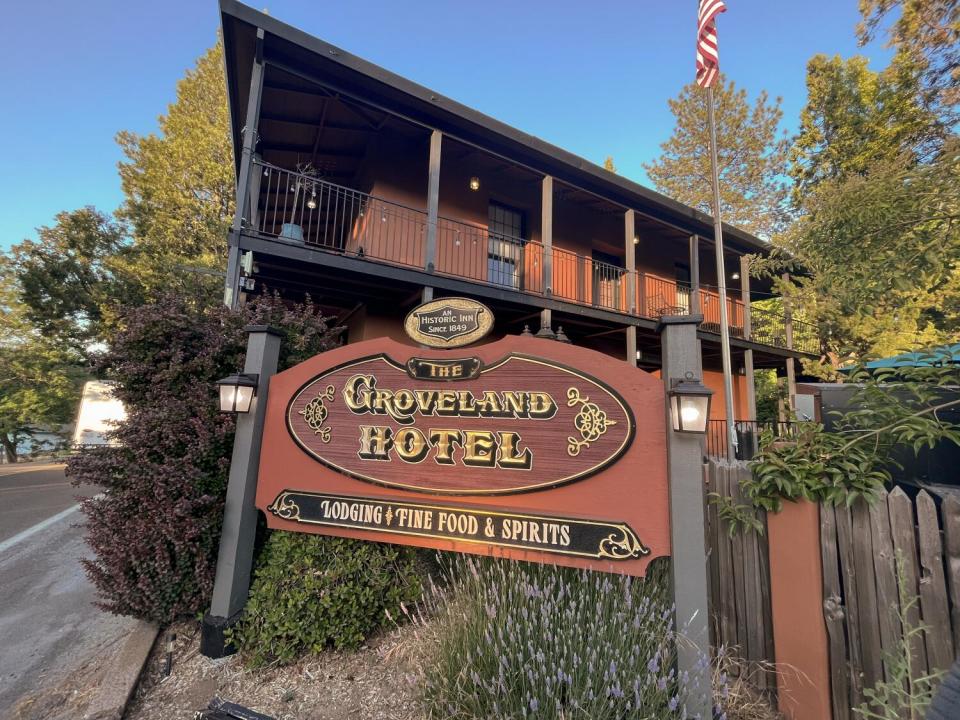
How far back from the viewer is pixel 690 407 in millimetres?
2227

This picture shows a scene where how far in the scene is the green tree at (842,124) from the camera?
506 inches

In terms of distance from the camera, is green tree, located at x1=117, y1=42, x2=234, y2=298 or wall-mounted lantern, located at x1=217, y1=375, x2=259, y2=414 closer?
wall-mounted lantern, located at x1=217, y1=375, x2=259, y2=414

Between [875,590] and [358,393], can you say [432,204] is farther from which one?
[875,590]

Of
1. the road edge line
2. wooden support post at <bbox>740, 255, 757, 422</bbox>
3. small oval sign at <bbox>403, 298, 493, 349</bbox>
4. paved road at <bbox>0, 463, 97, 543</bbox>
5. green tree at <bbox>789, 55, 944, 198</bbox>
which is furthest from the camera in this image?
green tree at <bbox>789, 55, 944, 198</bbox>

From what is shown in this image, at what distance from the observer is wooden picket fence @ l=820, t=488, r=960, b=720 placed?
79.6 inches

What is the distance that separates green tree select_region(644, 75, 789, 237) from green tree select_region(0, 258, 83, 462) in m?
28.0

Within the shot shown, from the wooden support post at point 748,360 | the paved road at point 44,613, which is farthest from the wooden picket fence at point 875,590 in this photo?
the wooden support post at point 748,360

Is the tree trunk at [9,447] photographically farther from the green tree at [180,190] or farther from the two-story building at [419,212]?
the two-story building at [419,212]

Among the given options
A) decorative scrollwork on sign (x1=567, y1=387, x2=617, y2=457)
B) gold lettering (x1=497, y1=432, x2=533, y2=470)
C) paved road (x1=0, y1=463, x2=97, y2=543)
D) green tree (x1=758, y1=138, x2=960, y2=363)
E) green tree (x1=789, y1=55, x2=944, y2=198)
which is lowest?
paved road (x1=0, y1=463, x2=97, y2=543)

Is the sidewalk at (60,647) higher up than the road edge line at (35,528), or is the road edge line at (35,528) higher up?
the sidewalk at (60,647)

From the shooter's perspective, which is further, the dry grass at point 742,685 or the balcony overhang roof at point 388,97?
the balcony overhang roof at point 388,97

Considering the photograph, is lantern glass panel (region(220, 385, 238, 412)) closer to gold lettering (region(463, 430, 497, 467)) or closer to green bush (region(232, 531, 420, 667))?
green bush (region(232, 531, 420, 667))

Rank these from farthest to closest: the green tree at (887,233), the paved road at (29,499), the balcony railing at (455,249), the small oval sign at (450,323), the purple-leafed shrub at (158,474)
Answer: the paved road at (29,499)
the balcony railing at (455,249)
the green tree at (887,233)
the purple-leafed shrub at (158,474)
the small oval sign at (450,323)

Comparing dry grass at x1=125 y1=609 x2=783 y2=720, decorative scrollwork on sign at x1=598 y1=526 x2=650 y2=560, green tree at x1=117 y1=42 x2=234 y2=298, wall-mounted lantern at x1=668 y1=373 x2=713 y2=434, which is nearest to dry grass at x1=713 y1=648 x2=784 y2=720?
dry grass at x1=125 y1=609 x2=783 y2=720
